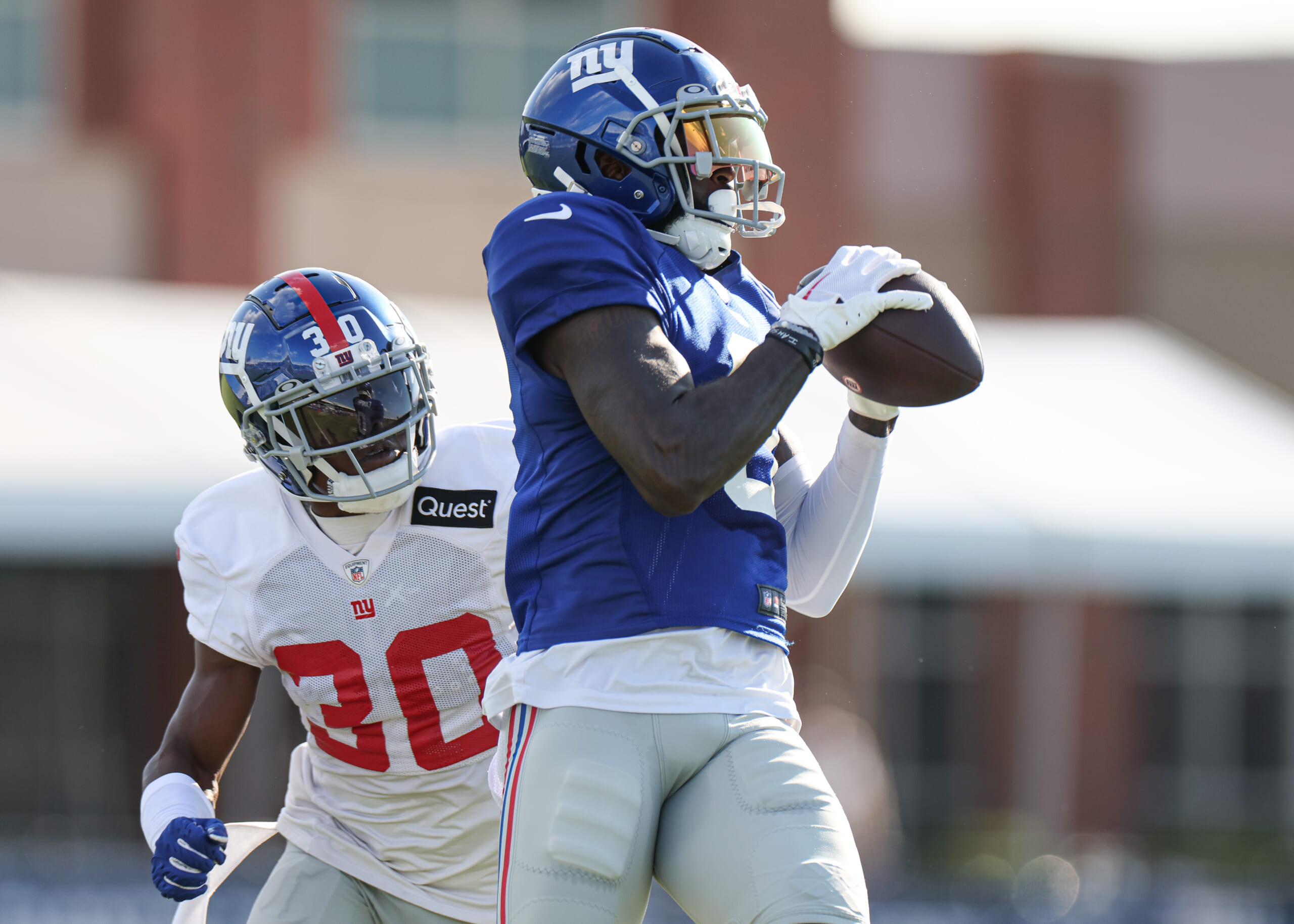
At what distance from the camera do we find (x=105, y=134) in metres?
11.1

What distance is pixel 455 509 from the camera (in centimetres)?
307

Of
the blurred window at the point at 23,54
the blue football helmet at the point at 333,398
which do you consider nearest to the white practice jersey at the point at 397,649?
the blue football helmet at the point at 333,398

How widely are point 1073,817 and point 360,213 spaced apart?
6.93m

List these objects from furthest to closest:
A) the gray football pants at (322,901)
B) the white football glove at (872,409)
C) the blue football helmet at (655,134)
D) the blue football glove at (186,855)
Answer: the gray football pants at (322,901)
the blue football glove at (186,855)
the white football glove at (872,409)
the blue football helmet at (655,134)

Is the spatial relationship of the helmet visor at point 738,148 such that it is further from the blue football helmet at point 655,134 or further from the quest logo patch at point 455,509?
the quest logo patch at point 455,509

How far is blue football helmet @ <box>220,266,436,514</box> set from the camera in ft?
9.84

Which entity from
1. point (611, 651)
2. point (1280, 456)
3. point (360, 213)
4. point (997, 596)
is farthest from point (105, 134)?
point (611, 651)

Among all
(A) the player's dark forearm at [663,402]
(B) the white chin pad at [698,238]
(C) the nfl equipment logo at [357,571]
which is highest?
(B) the white chin pad at [698,238]

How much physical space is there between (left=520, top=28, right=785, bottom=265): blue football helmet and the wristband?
291 millimetres

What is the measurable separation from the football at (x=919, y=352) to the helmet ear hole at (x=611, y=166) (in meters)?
0.42

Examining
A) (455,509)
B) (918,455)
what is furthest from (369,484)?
(918,455)

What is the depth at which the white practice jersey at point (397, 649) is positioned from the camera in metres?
3.02

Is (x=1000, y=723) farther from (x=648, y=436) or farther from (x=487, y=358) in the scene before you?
(x=648, y=436)

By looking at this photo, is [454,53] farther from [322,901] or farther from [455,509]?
[322,901]
